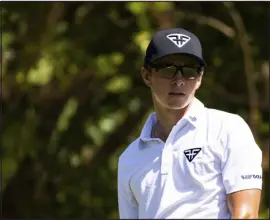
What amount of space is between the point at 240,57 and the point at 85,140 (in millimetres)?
2375

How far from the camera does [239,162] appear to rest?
3521mm

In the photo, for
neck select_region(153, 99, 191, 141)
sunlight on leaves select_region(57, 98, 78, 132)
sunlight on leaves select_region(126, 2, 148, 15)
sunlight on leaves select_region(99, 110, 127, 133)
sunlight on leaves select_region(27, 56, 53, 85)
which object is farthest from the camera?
sunlight on leaves select_region(57, 98, 78, 132)

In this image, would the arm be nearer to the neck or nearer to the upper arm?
the upper arm

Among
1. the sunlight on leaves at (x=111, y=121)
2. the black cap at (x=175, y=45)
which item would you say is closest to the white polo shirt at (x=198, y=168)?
the black cap at (x=175, y=45)

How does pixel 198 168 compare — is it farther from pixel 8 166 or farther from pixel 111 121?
pixel 111 121

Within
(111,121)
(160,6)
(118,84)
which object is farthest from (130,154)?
(111,121)

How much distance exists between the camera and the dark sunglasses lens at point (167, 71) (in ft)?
12.2

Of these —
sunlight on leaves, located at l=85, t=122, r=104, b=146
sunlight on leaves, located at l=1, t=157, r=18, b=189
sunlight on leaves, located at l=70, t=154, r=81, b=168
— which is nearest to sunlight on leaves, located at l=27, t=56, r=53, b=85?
sunlight on leaves, located at l=85, t=122, r=104, b=146

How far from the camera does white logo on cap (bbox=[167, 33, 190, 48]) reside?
12.0 ft

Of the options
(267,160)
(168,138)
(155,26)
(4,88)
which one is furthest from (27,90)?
(168,138)

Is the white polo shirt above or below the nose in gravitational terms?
below

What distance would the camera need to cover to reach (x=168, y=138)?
3.72 meters

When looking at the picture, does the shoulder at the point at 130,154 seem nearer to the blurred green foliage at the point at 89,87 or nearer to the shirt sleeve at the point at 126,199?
the shirt sleeve at the point at 126,199

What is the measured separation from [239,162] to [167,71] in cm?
48
